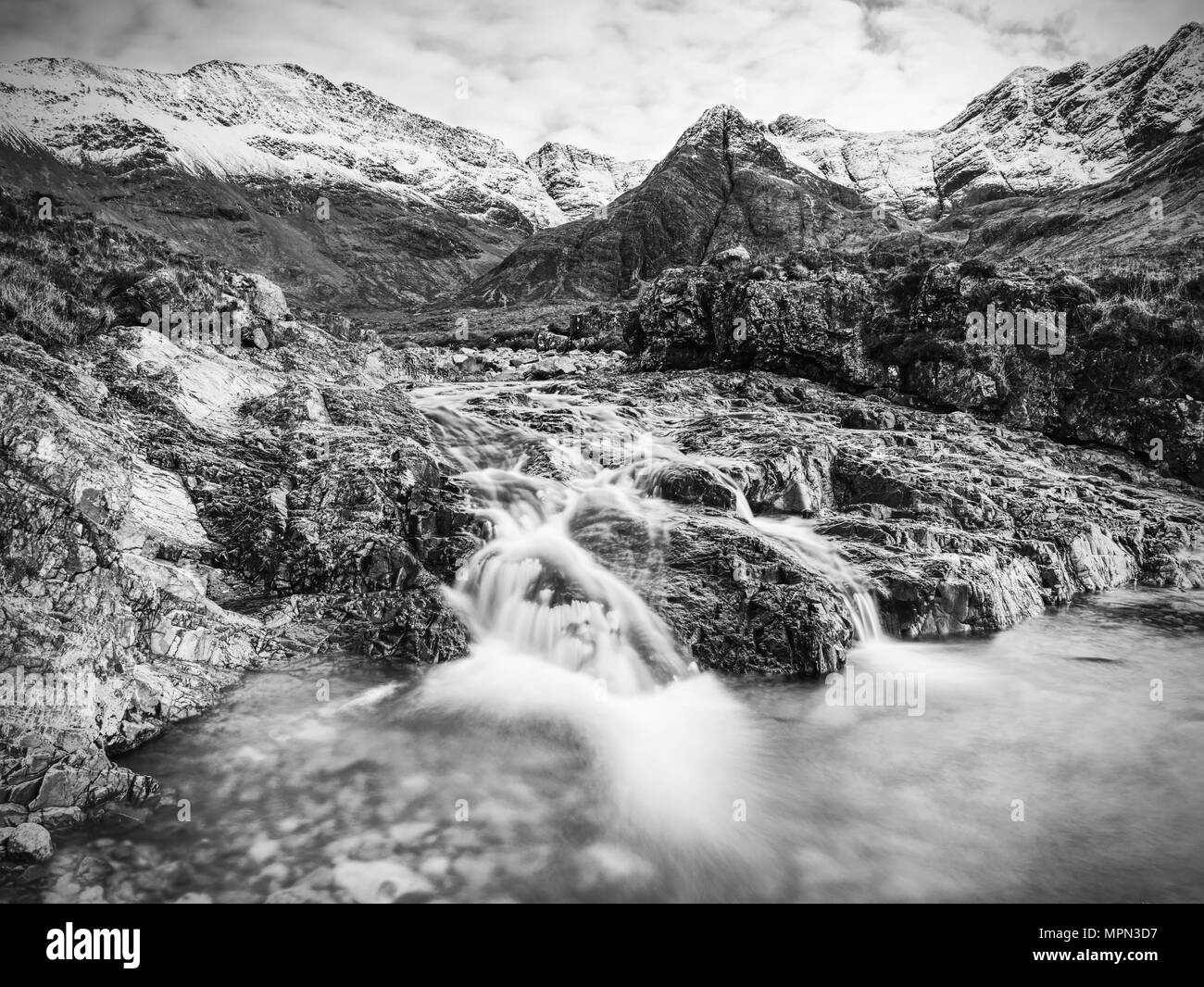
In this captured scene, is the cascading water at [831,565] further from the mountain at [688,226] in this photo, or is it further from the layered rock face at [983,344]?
the mountain at [688,226]

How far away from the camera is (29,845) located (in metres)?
4.80

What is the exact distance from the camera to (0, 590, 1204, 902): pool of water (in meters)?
5.35

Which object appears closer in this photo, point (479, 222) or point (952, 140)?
point (952, 140)

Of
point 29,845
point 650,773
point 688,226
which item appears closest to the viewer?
point 29,845

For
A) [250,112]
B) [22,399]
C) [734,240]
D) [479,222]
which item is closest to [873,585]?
[22,399]

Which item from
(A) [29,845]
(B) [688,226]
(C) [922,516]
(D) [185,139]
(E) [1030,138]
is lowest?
(A) [29,845]

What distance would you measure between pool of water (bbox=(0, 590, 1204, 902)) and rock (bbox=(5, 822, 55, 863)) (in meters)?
0.12

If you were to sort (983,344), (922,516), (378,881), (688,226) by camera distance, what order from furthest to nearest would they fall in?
(688,226) < (983,344) < (922,516) < (378,881)

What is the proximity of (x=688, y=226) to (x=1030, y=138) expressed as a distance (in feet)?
181

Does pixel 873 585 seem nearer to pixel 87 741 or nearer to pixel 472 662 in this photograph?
pixel 472 662

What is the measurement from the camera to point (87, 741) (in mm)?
5816

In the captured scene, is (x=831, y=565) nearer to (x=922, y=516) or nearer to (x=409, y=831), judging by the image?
(x=922, y=516)

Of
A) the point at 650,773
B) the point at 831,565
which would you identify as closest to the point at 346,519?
the point at 650,773
